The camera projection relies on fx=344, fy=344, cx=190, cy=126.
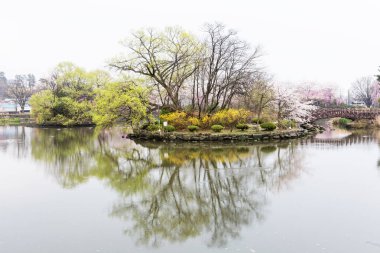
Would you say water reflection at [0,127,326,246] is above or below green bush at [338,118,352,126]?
below

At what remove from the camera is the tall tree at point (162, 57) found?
97.8 ft

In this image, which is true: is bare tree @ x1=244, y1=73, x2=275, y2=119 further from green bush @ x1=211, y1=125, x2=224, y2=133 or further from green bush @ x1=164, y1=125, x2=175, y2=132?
green bush @ x1=164, y1=125, x2=175, y2=132

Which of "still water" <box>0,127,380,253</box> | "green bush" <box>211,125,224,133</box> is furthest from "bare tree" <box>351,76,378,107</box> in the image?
"still water" <box>0,127,380,253</box>

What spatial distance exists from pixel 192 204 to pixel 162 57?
22.7 metres

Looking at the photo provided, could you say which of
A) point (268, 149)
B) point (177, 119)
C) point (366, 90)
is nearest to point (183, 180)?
point (268, 149)

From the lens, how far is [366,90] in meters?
78.9

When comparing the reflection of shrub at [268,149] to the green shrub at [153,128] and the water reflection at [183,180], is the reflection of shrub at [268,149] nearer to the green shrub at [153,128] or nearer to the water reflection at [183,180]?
the water reflection at [183,180]

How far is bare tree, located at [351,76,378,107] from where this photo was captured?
75.8 metres

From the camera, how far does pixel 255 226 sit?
8.26 meters

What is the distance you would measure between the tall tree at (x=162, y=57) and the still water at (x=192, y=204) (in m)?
13.4

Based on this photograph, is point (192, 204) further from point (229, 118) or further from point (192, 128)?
point (229, 118)

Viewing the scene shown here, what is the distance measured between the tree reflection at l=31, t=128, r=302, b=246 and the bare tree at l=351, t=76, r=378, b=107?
6267 centimetres

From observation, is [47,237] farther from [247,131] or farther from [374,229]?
[247,131]

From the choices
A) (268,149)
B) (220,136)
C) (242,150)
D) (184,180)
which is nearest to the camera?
(184,180)
